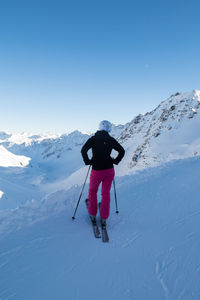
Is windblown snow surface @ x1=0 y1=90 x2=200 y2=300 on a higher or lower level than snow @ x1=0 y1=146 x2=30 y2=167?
lower

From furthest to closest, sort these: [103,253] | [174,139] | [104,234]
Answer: [174,139], [104,234], [103,253]

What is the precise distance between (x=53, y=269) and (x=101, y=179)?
2210 mm

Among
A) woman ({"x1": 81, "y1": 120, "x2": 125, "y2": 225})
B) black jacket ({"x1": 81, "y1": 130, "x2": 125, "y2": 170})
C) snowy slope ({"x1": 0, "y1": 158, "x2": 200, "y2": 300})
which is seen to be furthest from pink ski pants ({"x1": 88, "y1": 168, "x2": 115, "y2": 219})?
snowy slope ({"x1": 0, "y1": 158, "x2": 200, "y2": 300})

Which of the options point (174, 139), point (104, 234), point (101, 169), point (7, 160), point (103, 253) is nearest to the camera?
point (103, 253)

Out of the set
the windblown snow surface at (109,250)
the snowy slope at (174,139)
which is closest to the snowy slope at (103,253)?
the windblown snow surface at (109,250)

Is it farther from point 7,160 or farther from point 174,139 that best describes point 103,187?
Result: point 7,160

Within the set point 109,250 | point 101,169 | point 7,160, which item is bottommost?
point 109,250

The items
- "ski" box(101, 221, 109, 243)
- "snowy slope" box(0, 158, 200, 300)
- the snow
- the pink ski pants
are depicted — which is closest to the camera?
"snowy slope" box(0, 158, 200, 300)

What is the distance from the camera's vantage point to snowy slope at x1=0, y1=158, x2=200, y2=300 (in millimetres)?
2740

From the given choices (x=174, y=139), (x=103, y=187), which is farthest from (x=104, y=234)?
(x=174, y=139)

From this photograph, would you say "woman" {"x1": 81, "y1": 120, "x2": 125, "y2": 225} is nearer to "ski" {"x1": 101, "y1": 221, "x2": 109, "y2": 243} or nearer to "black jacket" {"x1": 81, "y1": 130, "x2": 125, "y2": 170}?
"black jacket" {"x1": 81, "y1": 130, "x2": 125, "y2": 170}

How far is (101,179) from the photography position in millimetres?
4664

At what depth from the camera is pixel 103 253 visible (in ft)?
11.7

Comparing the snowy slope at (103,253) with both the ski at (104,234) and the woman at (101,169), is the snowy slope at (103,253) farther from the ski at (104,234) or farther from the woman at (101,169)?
the woman at (101,169)
